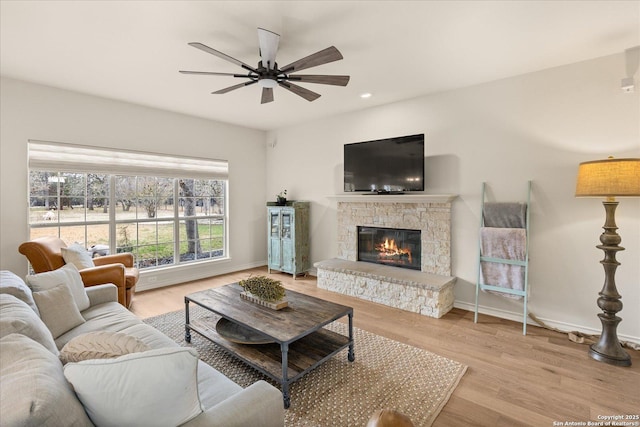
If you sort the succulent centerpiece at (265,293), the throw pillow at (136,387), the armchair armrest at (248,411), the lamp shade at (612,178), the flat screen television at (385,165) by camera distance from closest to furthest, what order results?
the throw pillow at (136,387)
the armchair armrest at (248,411)
the lamp shade at (612,178)
the succulent centerpiece at (265,293)
the flat screen television at (385,165)

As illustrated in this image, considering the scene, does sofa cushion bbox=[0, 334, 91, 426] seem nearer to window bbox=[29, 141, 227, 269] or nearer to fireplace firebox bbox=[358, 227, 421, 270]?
window bbox=[29, 141, 227, 269]

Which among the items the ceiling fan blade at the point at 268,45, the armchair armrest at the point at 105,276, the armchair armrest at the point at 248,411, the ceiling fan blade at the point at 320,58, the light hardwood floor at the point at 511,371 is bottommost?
the light hardwood floor at the point at 511,371

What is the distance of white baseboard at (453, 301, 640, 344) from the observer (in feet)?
9.32

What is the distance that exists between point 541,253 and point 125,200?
5.39 metres

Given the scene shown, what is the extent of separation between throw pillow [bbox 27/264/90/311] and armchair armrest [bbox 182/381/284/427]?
6.30 ft

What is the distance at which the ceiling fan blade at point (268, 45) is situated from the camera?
2.08 m

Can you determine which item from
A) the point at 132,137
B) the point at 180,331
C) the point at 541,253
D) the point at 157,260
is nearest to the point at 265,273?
the point at 157,260

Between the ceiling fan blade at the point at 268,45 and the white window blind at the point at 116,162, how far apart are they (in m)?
2.90

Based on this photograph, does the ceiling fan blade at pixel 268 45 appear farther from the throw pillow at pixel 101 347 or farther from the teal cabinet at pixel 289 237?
the teal cabinet at pixel 289 237

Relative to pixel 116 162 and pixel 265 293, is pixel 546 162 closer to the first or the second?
pixel 265 293

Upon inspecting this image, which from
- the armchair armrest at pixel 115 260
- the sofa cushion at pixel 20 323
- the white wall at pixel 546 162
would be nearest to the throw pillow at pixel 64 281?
the sofa cushion at pixel 20 323

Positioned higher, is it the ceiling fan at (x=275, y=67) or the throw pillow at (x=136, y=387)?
the ceiling fan at (x=275, y=67)

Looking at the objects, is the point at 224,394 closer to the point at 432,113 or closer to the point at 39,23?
the point at 39,23

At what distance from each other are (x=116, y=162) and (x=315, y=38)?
3319 mm
